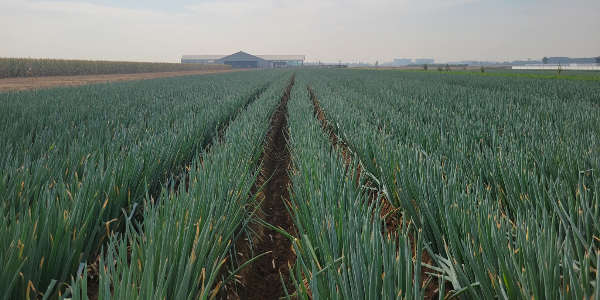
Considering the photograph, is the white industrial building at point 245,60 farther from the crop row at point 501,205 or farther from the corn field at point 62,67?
the crop row at point 501,205

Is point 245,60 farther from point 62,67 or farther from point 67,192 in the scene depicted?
point 67,192

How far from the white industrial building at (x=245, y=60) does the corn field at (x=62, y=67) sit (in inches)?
1669

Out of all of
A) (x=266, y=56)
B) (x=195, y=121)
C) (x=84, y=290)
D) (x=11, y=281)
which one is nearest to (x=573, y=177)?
(x=84, y=290)

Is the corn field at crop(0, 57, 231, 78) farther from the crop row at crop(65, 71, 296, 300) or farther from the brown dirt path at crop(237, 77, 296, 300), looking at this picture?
the crop row at crop(65, 71, 296, 300)

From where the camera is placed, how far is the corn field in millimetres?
26188

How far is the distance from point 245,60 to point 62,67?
6164cm

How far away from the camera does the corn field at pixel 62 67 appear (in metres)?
26.2

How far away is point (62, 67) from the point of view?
1221 inches

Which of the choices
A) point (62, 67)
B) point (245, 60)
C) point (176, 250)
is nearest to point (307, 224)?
point (176, 250)

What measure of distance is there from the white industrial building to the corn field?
139ft

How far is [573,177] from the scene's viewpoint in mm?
2285

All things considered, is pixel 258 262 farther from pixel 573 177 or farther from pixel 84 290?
pixel 573 177

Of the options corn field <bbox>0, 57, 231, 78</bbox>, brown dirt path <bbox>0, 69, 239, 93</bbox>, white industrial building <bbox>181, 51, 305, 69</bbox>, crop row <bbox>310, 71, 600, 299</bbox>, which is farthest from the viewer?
white industrial building <bbox>181, 51, 305, 69</bbox>

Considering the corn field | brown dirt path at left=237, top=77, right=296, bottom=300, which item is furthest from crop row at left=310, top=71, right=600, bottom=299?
the corn field
